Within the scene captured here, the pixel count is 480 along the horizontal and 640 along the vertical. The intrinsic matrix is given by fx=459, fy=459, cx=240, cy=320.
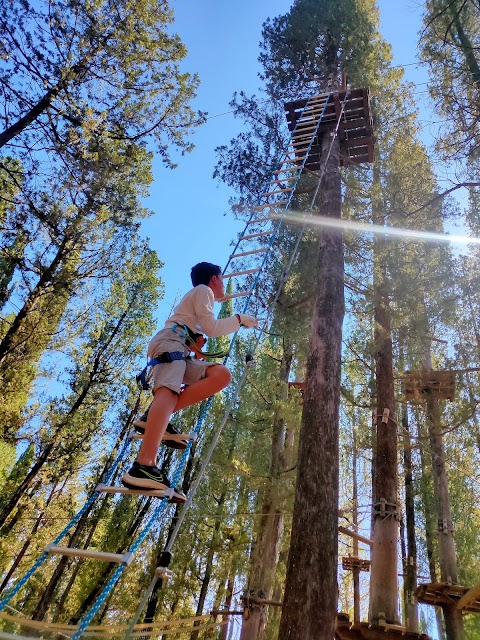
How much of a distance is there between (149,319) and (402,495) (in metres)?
9.86

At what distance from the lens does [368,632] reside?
16.1ft

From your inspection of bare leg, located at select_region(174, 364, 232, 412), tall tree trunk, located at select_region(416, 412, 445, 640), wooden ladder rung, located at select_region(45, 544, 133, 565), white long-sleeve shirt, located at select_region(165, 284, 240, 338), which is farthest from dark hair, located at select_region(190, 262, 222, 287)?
tall tree trunk, located at select_region(416, 412, 445, 640)

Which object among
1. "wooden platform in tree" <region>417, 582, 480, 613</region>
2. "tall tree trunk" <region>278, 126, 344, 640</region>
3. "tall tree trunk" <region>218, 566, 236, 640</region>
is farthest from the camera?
"tall tree trunk" <region>218, 566, 236, 640</region>

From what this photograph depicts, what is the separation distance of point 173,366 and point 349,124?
5.14m

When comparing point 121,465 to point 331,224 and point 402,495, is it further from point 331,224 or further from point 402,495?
point 331,224

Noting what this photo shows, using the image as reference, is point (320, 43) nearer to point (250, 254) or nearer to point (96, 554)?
Answer: point (250, 254)

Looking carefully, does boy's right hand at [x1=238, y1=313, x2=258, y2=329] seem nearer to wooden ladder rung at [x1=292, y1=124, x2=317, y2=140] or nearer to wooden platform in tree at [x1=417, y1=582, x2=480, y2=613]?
wooden ladder rung at [x1=292, y1=124, x2=317, y2=140]

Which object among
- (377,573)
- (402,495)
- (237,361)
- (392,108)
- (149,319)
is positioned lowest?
(377,573)

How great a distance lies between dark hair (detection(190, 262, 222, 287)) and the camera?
11.0 ft

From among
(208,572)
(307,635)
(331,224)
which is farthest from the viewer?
(208,572)

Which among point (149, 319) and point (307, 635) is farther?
point (149, 319)

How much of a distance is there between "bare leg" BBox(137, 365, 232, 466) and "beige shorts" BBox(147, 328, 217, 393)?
0.13 feet

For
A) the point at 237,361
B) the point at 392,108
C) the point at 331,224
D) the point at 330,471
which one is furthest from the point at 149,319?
the point at 330,471

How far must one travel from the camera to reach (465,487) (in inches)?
525
